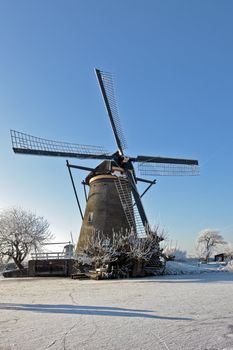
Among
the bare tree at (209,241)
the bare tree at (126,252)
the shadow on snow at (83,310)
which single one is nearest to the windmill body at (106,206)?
the bare tree at (126,252)

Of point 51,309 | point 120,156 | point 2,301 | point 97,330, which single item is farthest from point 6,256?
point 97,330

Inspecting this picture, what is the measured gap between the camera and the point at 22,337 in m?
6.07

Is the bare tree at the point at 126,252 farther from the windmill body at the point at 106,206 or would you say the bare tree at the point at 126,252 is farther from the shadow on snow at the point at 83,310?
the shadow on snow at the point at 83,310

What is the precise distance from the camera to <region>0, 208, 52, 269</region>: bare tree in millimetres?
38000

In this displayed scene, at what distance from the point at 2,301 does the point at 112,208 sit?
54.4ft

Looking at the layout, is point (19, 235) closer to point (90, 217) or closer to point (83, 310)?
point (90, 217)

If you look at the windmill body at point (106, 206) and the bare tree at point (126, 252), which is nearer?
the bare tree at point (126, 252)

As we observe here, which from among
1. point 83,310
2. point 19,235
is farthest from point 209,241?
point 83,310

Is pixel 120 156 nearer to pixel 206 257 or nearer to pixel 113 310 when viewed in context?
pixel 113 310

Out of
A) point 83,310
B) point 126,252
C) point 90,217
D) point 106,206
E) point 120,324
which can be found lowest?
point 83,310

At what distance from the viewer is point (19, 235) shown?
127 ft

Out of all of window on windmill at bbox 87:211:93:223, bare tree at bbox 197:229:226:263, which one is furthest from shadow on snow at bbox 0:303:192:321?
bare tree at bbox 197:229:226:263

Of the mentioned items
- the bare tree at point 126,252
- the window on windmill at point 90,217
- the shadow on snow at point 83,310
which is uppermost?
the window on windmill at point 90,217

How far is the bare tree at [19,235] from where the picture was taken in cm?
3800
